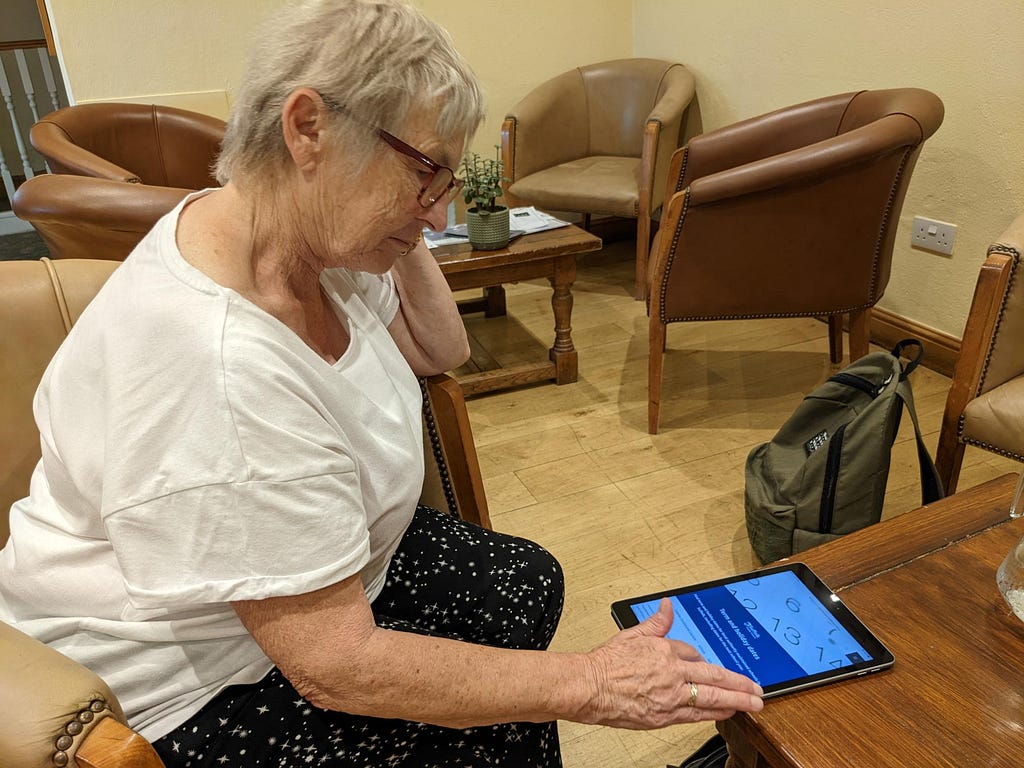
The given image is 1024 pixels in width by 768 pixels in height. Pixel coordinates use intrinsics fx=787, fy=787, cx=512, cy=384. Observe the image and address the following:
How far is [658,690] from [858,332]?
5.70 ft

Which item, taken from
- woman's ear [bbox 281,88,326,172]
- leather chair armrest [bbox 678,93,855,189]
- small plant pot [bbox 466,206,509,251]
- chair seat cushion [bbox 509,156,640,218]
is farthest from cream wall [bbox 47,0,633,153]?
woman's ear [bbox 281,88,326,172]

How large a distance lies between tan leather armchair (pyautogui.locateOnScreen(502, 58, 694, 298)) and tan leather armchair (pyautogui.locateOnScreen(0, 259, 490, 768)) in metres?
1.94

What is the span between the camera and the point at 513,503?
2.07 m

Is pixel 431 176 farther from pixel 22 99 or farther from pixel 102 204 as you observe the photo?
pixel 22 99

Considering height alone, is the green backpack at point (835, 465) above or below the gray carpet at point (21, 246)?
above

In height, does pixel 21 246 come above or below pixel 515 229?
below

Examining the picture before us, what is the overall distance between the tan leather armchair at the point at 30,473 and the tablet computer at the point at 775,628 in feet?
1.42

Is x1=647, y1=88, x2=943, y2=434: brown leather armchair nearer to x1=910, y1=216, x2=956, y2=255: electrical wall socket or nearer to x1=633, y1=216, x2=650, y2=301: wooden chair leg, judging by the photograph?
x1=910, y1=216, x2=956, y2=255: electrical wall socket

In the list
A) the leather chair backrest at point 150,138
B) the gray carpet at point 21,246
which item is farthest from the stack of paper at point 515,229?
the gray carpet at point 21,246

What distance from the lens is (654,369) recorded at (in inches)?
89.4

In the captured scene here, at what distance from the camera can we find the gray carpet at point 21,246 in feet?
15.2

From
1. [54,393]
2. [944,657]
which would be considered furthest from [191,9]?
[944,657]

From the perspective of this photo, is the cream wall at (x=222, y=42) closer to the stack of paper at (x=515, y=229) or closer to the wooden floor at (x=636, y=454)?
the stack of paper at (x=515, y=229)

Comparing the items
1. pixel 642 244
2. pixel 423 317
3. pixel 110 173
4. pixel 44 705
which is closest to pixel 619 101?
pixel 642 244
